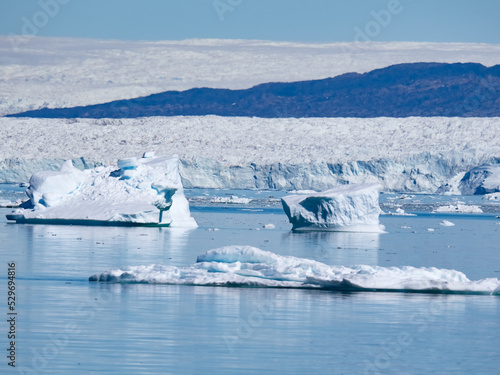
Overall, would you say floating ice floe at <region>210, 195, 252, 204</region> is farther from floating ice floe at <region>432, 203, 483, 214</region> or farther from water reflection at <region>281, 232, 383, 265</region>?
water reflection at <region>281, 232, 383, 265</region>

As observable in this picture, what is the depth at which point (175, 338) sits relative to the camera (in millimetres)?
8305

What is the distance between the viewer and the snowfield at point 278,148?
47281 millimetres

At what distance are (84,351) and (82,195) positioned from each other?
16175mm

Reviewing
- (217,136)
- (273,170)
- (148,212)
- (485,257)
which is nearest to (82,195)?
(148,212)

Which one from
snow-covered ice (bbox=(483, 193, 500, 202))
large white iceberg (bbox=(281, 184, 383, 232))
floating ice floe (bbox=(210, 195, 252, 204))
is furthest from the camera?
snow-covered ice (bbox=(483, 193, 500, 202))

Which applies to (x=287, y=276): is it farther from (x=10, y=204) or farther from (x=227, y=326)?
(x=10, y=204)

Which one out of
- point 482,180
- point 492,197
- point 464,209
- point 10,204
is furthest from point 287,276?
point 482,180

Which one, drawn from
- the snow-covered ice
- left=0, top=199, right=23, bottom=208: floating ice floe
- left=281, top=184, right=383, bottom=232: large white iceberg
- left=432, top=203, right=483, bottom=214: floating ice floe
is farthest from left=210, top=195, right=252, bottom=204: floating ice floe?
left=281, top=184, right=383, bottom=232: large white iceberg

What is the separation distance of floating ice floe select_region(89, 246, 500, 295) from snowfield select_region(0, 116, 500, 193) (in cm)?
3397

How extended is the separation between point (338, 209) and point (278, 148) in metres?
30.3

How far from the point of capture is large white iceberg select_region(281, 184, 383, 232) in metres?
23.0

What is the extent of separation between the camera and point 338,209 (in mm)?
23781

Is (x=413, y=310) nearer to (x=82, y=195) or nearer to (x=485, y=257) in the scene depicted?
(x=485, y=257)

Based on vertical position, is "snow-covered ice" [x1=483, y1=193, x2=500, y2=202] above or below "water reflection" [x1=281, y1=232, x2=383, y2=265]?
above
